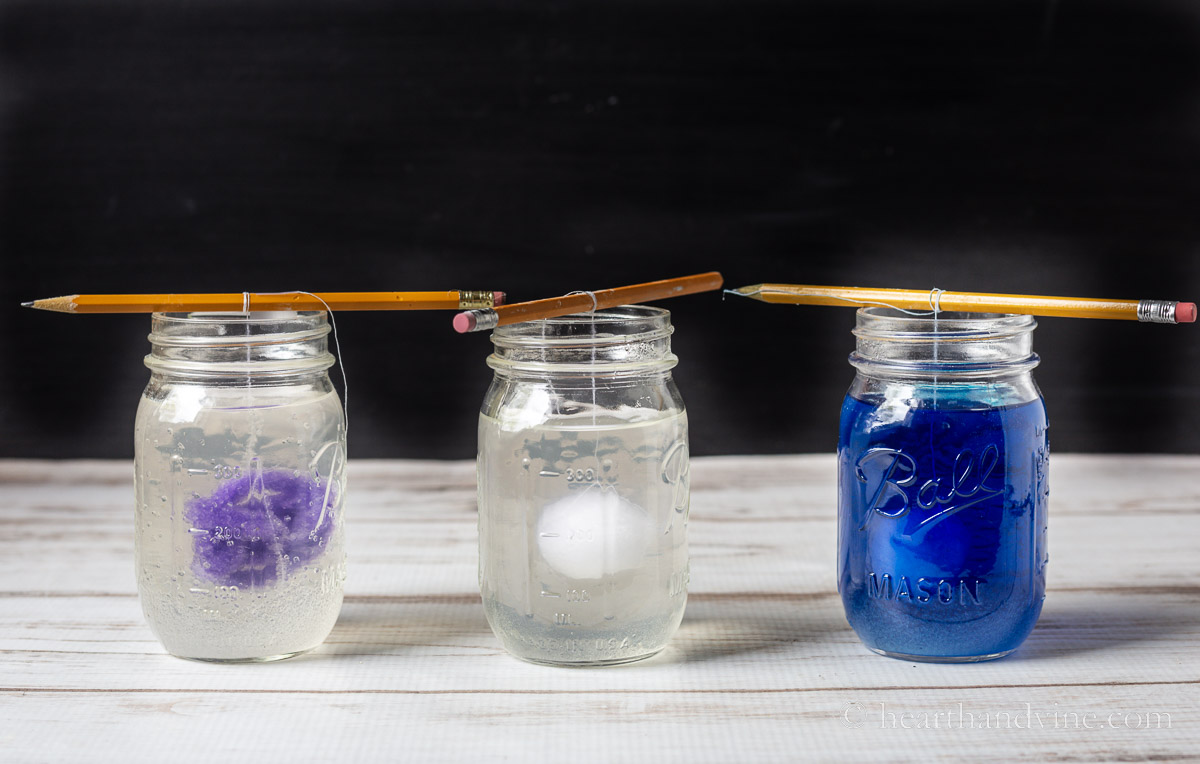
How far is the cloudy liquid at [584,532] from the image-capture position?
842 mm

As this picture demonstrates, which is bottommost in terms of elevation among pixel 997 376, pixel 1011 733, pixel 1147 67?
pixel 1011 733

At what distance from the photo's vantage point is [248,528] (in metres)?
0.84

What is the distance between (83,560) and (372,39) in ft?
2.37

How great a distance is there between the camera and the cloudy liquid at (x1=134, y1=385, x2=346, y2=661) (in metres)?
0.84

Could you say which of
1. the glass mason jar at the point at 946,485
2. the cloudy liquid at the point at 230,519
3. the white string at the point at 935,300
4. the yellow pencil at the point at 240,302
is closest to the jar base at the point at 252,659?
the cloudy liquid at the point at 230,519

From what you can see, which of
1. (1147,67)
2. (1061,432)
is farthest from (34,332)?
(1147,67)

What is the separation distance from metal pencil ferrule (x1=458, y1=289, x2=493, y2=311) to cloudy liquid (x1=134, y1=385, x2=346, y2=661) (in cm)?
13

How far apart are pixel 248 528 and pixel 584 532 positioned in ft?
0.81

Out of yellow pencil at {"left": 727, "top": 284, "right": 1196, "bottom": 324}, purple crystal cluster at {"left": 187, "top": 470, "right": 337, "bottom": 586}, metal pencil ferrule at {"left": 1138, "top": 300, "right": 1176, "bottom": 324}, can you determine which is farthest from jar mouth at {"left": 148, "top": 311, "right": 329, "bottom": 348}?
metal pencil ferrule at {"left": 1138, "top": 300, "right": 1176, "bottom": 324}

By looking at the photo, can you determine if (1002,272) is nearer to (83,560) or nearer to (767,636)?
(767,636)

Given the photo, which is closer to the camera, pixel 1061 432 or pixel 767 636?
pixel 767 636

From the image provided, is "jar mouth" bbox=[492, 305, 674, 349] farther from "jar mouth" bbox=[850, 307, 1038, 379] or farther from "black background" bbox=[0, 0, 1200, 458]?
"black background" bbox=[0, 0, 1200, 458]

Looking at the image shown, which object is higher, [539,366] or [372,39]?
[372,39]

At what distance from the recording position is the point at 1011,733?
30.2 inches
